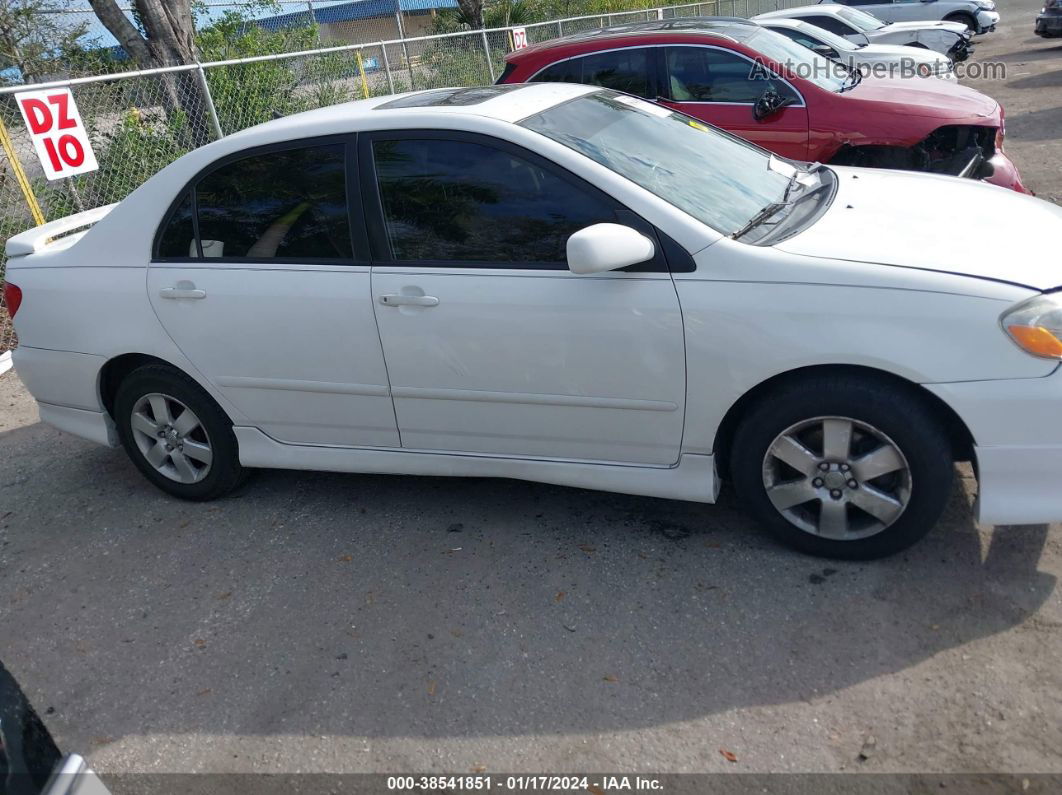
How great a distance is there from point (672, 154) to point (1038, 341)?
1618mm

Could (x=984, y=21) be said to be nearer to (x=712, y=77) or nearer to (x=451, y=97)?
(x=712, y=77)

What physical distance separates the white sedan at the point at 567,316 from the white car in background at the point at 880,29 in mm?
12623

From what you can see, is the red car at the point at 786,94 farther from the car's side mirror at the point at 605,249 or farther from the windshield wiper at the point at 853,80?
the car's side mirror at the point at 605,249

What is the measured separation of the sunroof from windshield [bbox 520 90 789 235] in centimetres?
34

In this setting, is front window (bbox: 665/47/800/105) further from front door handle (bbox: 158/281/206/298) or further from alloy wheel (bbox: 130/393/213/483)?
alloy wheel (bbox: 130/393/213/483)

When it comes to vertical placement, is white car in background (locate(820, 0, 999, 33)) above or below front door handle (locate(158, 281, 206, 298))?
below

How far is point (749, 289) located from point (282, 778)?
216 centimetres

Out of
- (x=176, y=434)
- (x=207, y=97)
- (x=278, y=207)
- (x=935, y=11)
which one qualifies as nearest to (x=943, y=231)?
(x=278, y=207)

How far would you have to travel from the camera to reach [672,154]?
388 cm

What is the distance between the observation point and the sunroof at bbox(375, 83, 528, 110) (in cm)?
397

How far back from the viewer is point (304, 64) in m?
11.2

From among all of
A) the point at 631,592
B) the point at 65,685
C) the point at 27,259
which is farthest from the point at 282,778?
the point at 27,259

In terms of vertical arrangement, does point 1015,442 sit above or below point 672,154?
below

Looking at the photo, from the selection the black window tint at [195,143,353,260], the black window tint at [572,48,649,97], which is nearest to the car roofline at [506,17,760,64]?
the black window tint at [572,48,649,97]
